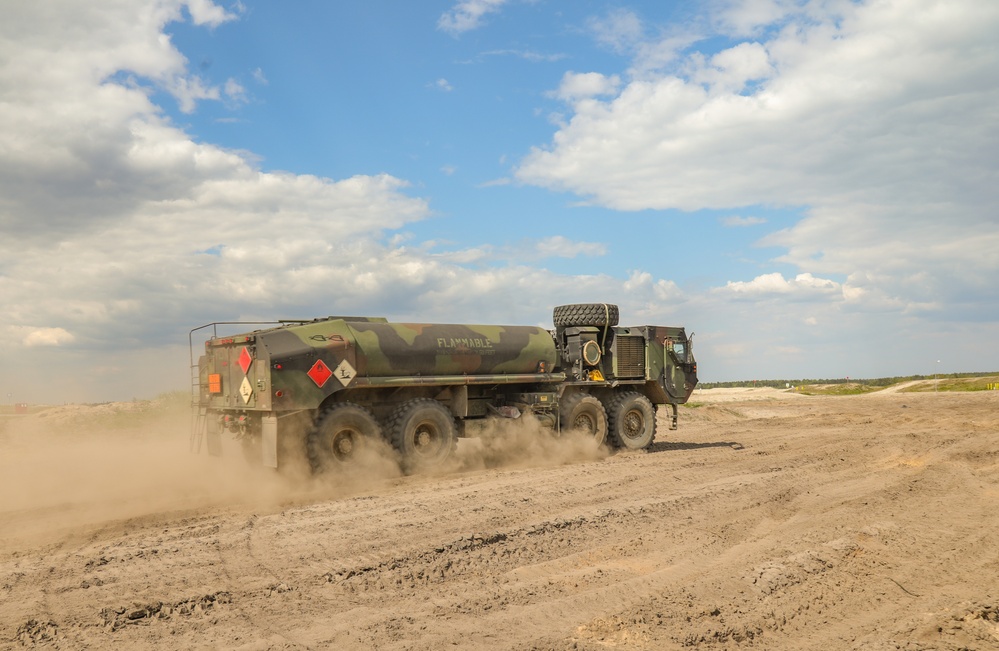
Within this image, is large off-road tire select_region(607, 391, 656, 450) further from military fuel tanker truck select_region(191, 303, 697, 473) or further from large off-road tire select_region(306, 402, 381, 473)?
large off-road tire select_region(306, 402, 381, 473)

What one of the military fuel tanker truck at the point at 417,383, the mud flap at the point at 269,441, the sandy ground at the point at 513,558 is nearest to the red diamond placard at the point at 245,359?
the military fuel tanker truck at the point at 417,383

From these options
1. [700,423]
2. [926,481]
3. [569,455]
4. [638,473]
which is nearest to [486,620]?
[638,473]

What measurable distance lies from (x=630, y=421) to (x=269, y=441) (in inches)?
327

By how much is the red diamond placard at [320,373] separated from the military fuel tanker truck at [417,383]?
0.02 metres

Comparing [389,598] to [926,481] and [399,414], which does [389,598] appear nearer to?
[399,414]

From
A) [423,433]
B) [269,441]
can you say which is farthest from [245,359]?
[423,433]

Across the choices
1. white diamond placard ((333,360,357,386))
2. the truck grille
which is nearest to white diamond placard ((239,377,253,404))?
white diamond placard ((333,360,357,386))

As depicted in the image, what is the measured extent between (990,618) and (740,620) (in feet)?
5.94

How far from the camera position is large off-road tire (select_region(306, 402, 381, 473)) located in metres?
11.9

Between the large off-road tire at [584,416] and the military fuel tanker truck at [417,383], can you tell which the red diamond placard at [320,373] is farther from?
the large off-road tire at [584,416]

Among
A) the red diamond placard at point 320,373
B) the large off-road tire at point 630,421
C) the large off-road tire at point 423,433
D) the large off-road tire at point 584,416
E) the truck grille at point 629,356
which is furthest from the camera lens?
the truck grille at point 629,356

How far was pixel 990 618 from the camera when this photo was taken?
541 cm

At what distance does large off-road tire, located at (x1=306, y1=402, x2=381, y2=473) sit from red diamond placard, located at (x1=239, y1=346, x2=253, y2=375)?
5.10ft

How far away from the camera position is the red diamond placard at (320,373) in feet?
40.0
